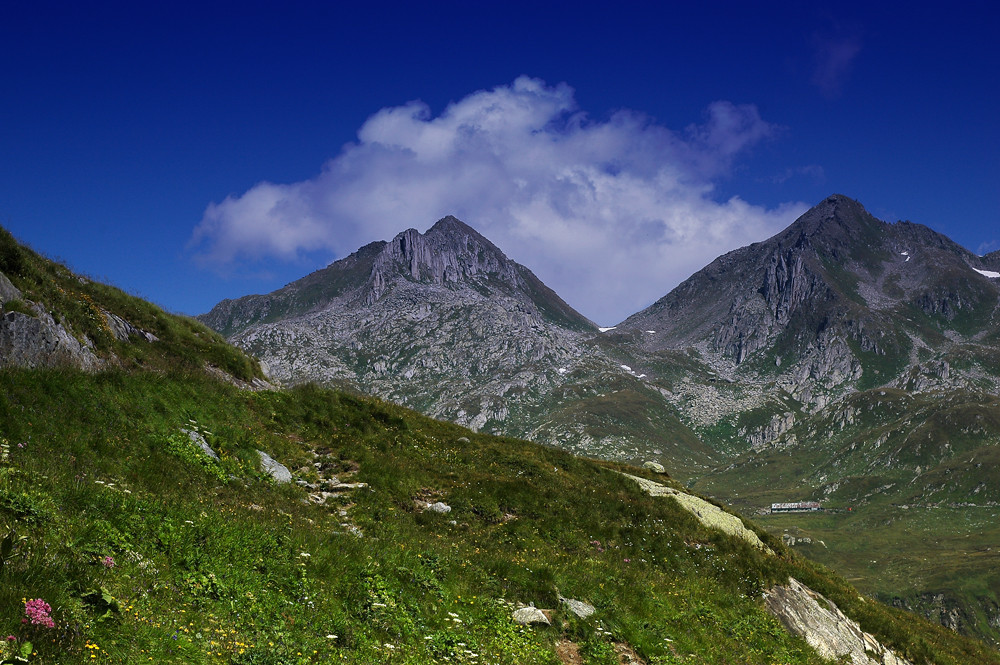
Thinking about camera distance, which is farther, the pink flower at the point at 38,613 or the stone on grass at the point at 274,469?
the stone on grass at the point at 274,469

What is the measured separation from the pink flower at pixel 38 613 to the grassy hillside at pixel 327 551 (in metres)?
0.07

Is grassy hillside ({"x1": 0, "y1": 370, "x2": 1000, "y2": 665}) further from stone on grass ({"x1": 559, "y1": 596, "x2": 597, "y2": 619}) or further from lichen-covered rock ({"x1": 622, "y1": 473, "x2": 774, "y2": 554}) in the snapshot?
lichen-covered rock ({"x1": 622, "y1": 473, "x2": 774, "y2": 554})

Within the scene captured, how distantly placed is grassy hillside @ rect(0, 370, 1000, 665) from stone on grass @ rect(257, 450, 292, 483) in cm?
36

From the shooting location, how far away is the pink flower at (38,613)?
7.13 metres

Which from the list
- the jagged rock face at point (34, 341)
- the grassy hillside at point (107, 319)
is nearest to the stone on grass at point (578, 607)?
the jagged rock face at point (34, 341)

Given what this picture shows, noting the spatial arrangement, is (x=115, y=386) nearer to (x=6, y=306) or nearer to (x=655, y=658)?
(x=6, y=306)

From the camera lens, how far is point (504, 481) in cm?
2634

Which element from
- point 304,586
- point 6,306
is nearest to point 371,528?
point 304,586

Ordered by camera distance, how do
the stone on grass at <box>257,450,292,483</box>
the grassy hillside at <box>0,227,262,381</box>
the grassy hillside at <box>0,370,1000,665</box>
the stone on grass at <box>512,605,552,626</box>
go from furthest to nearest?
the grassy hillside at <box>0,227,262,381</box> < the stone on grass at <box>257,450,292,483</box> < the stone on grass at <box>512,605,552,626</box> < the grassy hillside at <box>0,370,1000,665</box>


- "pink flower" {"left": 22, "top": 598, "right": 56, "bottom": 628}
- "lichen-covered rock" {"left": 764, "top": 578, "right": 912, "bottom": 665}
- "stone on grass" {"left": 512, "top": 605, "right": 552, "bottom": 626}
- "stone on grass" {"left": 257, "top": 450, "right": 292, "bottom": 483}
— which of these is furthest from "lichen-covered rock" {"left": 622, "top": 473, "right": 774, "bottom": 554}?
"pink flower" {"left": 22, "top": 598, "right": 56, "bottom": 628}

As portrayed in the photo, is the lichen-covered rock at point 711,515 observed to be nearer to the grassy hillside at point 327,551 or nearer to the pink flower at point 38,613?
the grassy hillside at point 327,551

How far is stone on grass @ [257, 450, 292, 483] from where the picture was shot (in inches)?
818

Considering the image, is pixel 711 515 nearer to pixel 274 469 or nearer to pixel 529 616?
pixel 529 616

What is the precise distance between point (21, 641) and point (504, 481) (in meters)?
20.6
